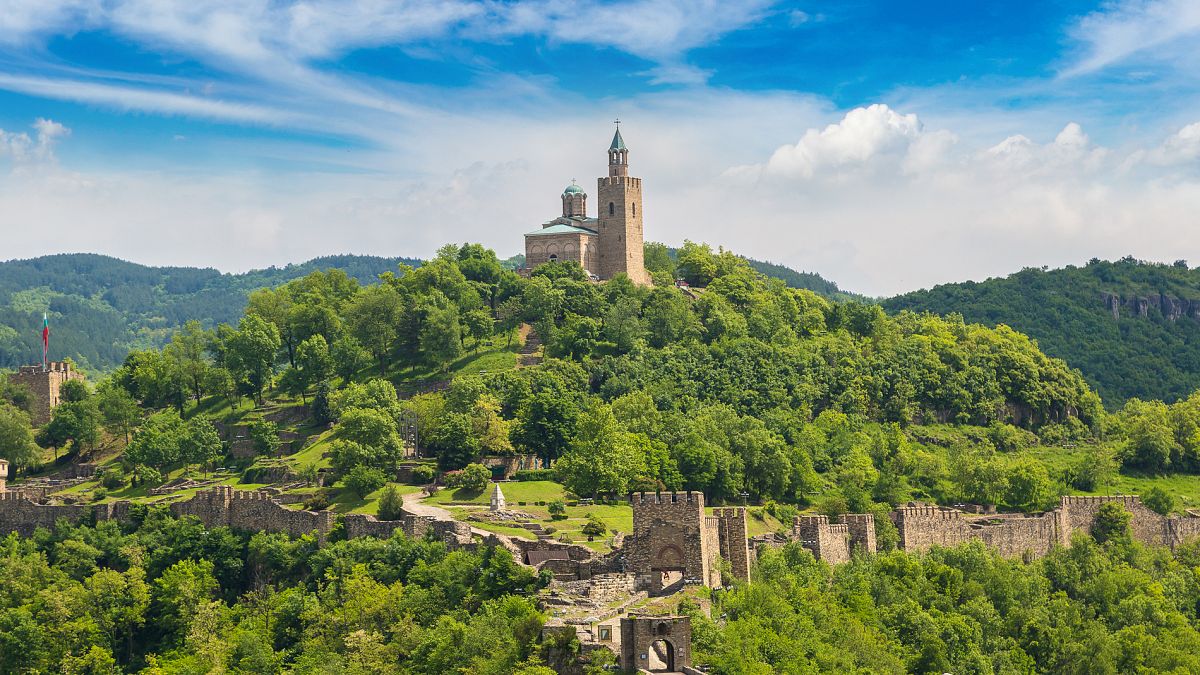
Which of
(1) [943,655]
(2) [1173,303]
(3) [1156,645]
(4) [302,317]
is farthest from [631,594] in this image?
(2) [1173,303]

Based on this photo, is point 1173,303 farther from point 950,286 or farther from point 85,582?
point 85,582

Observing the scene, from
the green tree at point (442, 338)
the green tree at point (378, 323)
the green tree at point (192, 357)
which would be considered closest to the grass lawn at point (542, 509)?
the green tree at point (442, 338)

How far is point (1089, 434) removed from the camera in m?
92.1

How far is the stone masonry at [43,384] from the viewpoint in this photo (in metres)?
85.5

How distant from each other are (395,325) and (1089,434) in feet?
124

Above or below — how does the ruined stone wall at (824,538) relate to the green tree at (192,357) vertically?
below

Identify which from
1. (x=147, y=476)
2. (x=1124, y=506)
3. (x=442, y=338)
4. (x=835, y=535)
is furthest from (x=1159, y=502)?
(x=147, y=476)

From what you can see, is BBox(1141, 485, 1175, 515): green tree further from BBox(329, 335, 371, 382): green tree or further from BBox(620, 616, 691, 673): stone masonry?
BBox(620, 616, 691, 673): stone masonry

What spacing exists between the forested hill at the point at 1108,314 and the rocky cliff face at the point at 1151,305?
0.27 ft

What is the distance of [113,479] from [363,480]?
14.1m

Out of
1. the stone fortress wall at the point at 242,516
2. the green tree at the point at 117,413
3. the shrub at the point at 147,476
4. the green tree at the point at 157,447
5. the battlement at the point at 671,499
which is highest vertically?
the green tree at the point at 117,413

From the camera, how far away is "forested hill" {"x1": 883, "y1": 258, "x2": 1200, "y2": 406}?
12738 cm

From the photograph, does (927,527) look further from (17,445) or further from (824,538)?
(17,445)

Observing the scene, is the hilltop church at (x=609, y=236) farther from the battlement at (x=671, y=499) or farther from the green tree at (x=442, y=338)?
the battlement at (x=671, y=499)
